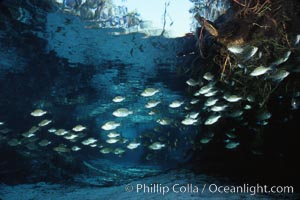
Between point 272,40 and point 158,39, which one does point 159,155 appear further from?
point 272,40

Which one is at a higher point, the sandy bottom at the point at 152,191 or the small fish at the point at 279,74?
the small fish at the point at 279,74

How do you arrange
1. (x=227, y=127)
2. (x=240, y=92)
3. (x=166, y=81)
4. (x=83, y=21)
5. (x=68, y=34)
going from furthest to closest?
(x=166, y=81) < (x=68, y=34) < (x=83, y=21) < (x=227, y=127) < (x=240, y=92)

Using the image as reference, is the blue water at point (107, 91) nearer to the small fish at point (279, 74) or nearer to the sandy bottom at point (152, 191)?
the sandy bottom at point (152, 191)

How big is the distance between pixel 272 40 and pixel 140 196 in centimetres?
716

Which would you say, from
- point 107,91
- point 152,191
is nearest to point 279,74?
point 152,191

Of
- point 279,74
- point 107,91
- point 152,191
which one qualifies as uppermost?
point 279,74

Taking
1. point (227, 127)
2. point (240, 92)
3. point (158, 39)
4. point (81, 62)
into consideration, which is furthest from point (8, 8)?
point (227, 127)

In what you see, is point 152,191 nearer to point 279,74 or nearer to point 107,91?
point 279,74

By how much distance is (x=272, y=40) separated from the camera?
7.30 metres

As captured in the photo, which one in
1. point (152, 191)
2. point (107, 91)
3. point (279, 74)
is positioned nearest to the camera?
point (279, 74)

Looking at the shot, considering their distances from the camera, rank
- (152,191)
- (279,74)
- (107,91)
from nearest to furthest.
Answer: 1. (279,74)
2. (152,191)
3. (107,91)

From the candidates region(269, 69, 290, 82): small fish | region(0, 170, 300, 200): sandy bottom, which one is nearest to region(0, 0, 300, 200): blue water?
region(0, 170, 300, 200): sandy bottom

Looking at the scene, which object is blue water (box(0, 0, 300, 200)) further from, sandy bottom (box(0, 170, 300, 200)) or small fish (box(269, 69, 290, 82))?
small fish (box(269, 69, 290, 82))

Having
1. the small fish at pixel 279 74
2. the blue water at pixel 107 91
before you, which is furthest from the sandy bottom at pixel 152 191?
the small fish at pixel 279 74
